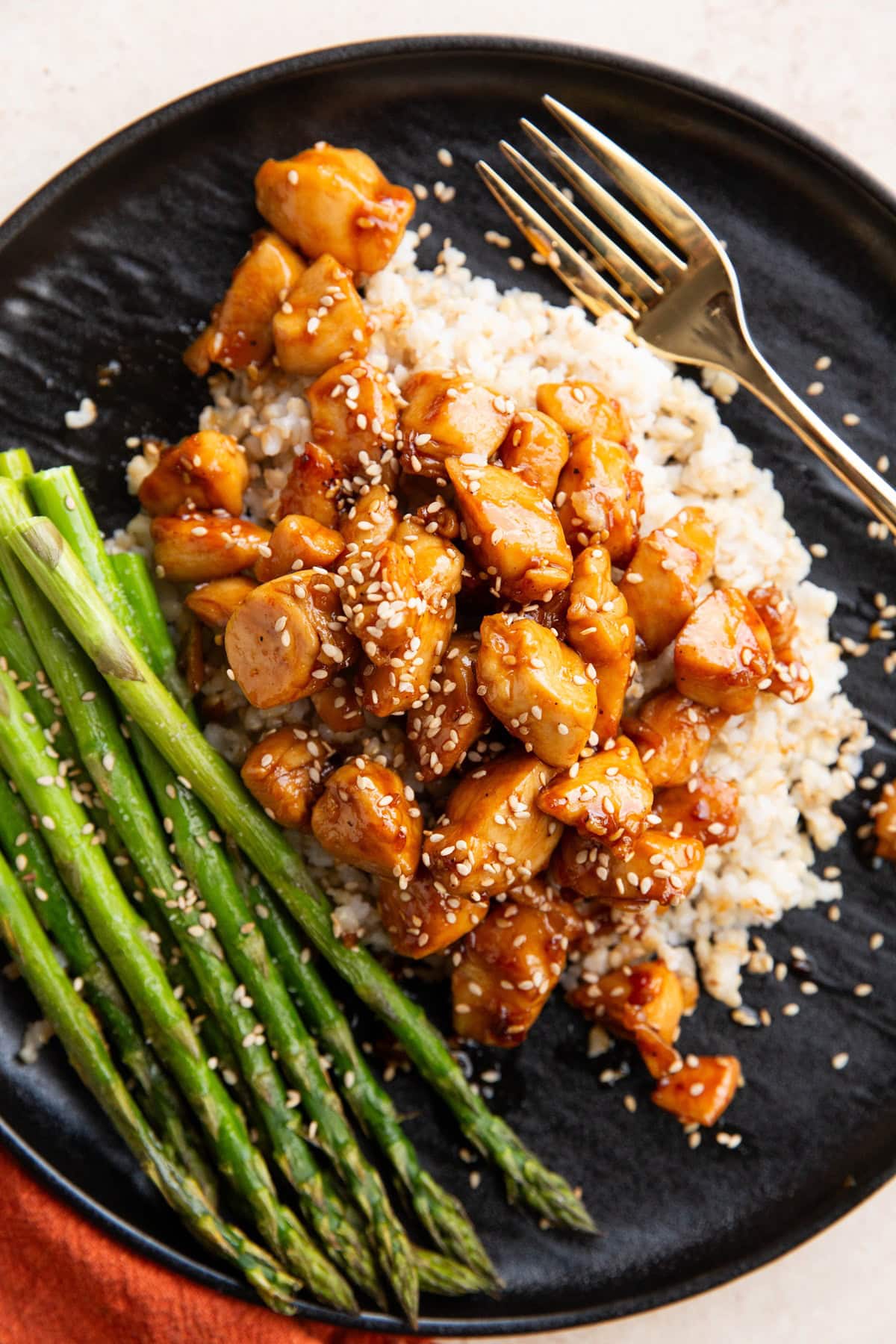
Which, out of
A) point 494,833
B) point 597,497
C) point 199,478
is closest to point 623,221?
point 597,497

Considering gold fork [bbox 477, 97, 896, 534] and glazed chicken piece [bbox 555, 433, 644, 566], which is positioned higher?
gold fork [bbox 477, 97, 896, 534]

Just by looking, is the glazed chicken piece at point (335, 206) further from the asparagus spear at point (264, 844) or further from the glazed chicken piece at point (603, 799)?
the glazed chicken piece at point (603, 799)

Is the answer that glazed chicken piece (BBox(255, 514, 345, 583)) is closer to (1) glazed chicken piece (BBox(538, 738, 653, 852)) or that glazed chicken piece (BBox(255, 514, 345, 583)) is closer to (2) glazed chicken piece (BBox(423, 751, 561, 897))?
(2) glazed chicken piece (BBox(423, 751, 561, 897))

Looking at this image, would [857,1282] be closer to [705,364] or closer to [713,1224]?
[713,1224]

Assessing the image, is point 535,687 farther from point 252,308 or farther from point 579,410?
point 252,308

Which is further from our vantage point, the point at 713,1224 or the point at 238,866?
the point at 713,1224

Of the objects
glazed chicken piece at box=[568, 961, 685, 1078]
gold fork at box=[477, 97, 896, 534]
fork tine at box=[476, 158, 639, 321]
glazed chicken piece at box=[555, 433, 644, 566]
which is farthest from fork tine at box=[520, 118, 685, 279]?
glazed chicken piece at box=[568, 961, 685, 1078]

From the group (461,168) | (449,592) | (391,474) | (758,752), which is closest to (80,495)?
(391,474)
